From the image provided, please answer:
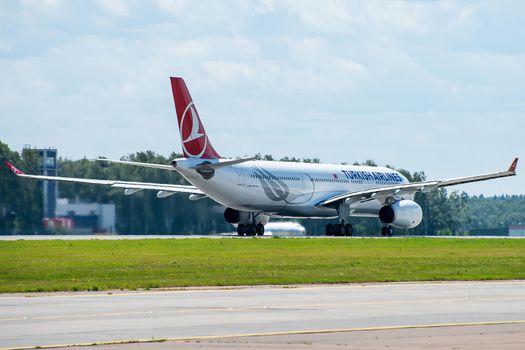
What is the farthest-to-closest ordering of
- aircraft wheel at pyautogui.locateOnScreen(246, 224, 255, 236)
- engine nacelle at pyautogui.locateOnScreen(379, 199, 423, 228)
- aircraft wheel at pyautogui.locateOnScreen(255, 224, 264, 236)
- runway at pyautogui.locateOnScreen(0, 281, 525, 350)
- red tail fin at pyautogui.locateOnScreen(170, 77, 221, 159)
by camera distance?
engine nacelle at pyautogui.locateOnScreen(379, 199, 423, 228) < aircraft wheel at pyautogui.locateOnScreen(255, 224, 264, 236) < aircraft wheel at pyautogui.locateOnScreen(246, 224, 255, 236) < red tail fin at pyautogui.locateOnScreen(170, 77, 221, 159) < runway at pyautogui.locateOnScreen(0, 281, 525, 350)

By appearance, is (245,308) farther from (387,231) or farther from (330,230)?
(387,231)

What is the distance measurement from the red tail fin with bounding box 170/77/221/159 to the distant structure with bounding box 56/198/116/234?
12.0 m

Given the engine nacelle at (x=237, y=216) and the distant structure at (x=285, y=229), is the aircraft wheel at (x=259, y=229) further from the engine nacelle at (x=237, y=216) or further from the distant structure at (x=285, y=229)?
the distant structure at (x=285, y=229)

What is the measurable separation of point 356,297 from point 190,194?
5356 cm

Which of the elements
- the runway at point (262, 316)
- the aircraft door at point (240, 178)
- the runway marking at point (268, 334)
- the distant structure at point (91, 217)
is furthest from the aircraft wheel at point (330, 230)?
the runway marking at point (268, 334)

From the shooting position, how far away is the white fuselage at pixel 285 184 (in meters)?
69.1

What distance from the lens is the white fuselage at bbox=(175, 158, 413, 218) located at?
69125mm

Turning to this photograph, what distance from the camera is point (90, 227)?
7712 cm

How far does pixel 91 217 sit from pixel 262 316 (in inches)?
2167

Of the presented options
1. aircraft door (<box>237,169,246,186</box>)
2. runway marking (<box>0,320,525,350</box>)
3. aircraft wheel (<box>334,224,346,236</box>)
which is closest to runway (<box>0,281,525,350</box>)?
runway marking (<box>0,320,525,350</box>)

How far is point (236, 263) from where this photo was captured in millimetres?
42625

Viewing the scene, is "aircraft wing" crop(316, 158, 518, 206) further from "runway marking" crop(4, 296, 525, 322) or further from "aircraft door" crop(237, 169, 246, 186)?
"runway marking" crop(4, 296, 525, 322)

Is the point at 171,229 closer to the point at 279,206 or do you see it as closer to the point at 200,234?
the point at 200,234

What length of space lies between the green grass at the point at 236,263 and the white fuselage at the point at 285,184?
25.5 ft
